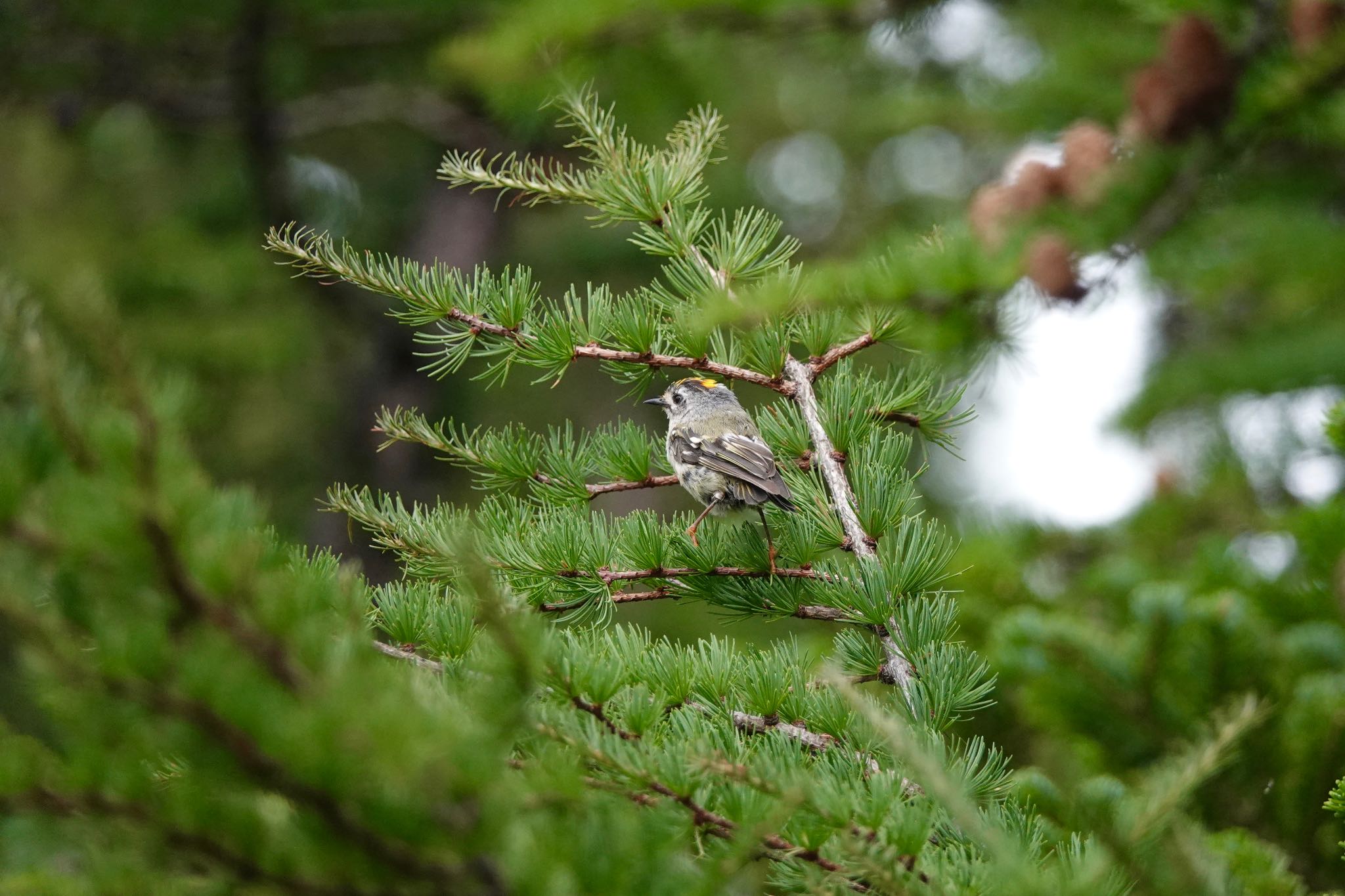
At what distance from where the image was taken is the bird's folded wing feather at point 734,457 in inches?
109

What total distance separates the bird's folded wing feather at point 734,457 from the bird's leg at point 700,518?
0.10m

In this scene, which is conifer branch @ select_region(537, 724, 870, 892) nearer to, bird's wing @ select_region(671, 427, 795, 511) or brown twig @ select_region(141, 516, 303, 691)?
brown twig @ select_region(141, 516, 303, 691)

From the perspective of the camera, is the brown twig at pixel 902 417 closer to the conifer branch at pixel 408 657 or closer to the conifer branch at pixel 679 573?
the conifer branch at pixel 679 573

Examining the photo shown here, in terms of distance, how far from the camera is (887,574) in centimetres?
192

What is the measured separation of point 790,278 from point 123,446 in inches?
58.8

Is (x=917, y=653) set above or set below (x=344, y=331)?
below

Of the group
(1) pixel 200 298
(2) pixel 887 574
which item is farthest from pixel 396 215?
(2) pixel 887 574

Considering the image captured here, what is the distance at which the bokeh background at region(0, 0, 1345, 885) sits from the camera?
2.94 meters

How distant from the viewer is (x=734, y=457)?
304cm

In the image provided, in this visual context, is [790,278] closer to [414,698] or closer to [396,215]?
[414,698]

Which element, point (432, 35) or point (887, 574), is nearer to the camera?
point (887, 574)

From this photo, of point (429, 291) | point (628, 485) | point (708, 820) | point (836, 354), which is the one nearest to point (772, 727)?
point (708, 820)

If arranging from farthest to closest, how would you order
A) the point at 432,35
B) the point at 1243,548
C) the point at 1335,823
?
the point at 432,35
the point at 1243,548
the point at 1335,823

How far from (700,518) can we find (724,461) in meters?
0.35
